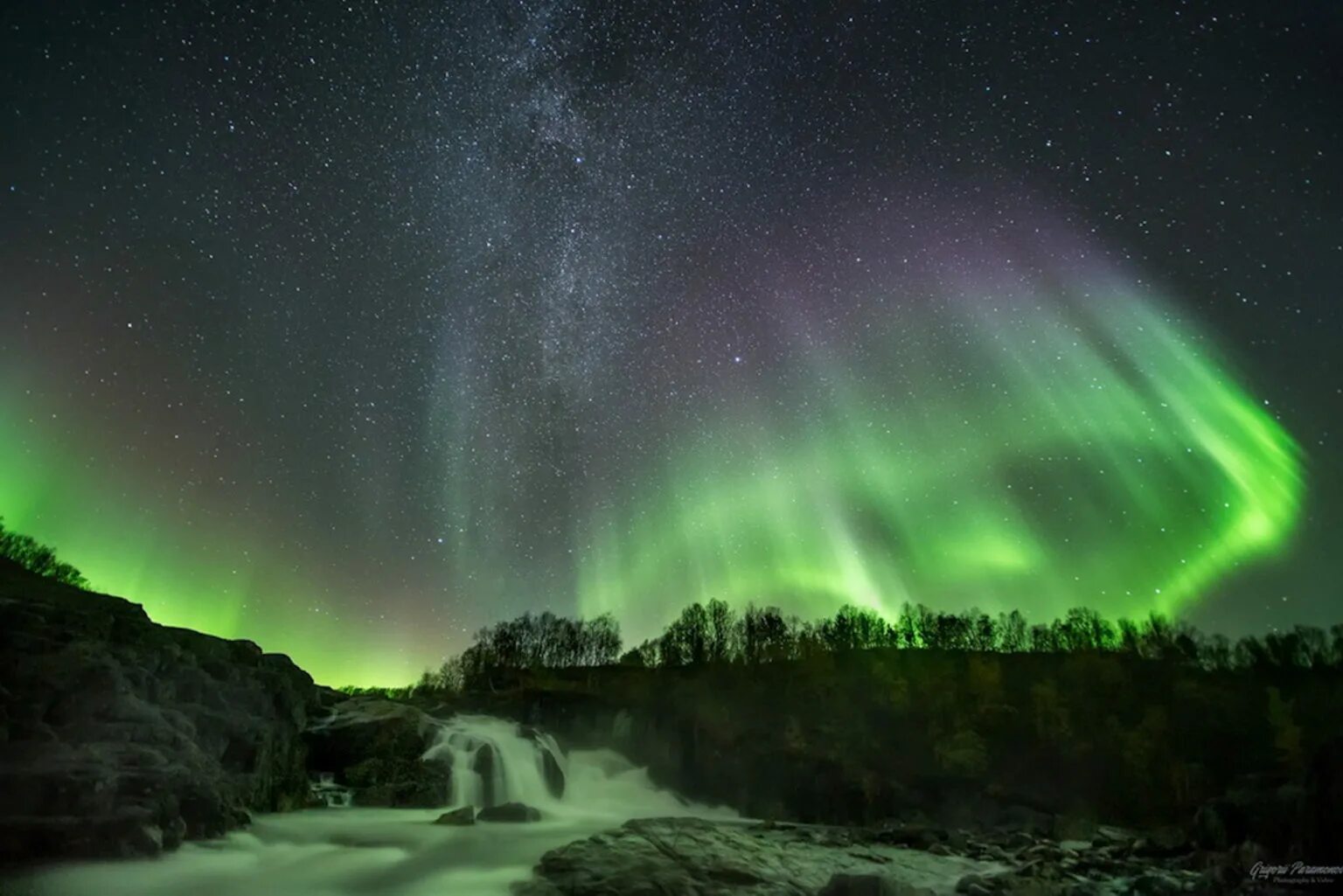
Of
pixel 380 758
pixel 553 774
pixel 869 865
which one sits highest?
pixel 380 758

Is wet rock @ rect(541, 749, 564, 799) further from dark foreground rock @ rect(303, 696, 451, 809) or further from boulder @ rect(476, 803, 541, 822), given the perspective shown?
boulder @ rect(476, 803, 541, 822)

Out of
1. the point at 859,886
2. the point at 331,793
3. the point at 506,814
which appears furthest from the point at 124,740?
the point at 859,886

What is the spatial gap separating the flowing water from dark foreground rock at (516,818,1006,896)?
6.57 ft

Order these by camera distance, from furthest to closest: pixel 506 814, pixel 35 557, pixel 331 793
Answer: pixel 35 557, pixel 331 793, pixel 506 814

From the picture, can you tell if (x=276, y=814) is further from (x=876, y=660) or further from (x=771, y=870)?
(x=876, y=660)

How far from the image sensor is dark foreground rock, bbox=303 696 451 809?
30953mm

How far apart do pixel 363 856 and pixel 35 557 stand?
94.8 metres

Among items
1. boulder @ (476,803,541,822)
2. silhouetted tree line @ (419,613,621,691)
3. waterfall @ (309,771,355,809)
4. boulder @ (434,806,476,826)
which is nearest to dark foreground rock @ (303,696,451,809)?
waterfall @ (309,771,355,809)

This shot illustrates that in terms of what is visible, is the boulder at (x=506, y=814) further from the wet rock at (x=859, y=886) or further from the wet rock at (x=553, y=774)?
the wet rock at (x=859, y=886)

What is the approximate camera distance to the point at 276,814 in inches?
990

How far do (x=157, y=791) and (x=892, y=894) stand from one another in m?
19.0

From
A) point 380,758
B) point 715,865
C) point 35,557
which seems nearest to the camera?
point 715,865

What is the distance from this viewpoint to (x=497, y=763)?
37125mm

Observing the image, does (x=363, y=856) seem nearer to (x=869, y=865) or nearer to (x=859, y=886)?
(x=859, y=886)
